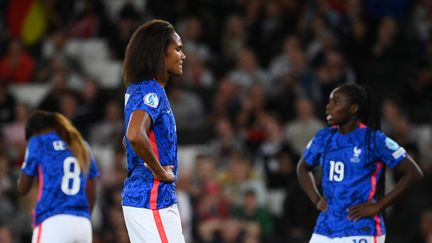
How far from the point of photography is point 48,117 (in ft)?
26.8

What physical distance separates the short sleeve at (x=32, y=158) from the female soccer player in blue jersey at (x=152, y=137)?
2009mm

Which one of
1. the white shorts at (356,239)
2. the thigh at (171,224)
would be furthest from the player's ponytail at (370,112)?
the thigh at (171,224)

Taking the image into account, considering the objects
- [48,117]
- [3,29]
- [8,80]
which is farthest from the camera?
[3,29]

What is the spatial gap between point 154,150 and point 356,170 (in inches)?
68.8

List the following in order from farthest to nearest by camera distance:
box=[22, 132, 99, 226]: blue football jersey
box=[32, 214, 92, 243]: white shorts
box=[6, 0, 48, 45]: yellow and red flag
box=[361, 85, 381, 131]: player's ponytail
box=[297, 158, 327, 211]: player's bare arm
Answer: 1. box=[6, 0, 48, 45]: yellow and red flag
2. box=[22, 132, 99, 226]: blue football jersey
3. box=[32, 214, 92, 243]: white shorts
4. box=[297, 158, 327, 211]: player's bare arm
5. box=[361, 85, 381, 131]: player's ponytail

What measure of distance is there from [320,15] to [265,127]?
2.11 metres

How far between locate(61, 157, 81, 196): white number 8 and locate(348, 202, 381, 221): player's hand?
2.26m

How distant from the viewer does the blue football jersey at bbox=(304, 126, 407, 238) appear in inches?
283

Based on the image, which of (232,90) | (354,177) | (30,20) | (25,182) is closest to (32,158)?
(25,182)

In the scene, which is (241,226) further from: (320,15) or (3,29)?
(3,29)

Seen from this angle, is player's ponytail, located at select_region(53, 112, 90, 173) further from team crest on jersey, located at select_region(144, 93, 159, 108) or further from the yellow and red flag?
the yellow and red flag

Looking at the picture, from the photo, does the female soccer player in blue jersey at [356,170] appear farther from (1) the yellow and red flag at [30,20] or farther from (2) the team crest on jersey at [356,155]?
(1) the yellow and red flag at [30,20]

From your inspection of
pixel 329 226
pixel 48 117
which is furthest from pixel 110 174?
pixel 329 226

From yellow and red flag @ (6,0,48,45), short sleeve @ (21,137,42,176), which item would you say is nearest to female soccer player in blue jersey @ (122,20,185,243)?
short sleeve @ (21,137,42,176)
